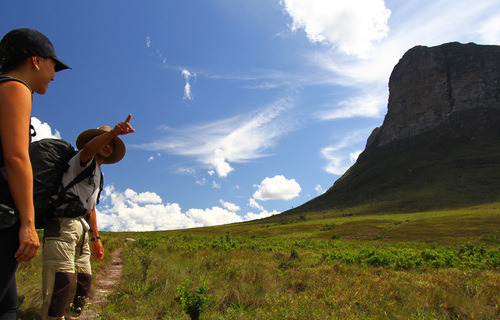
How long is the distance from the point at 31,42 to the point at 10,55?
0.18 m

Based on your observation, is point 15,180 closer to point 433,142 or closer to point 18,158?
point 18,158

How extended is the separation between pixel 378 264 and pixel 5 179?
11.4m

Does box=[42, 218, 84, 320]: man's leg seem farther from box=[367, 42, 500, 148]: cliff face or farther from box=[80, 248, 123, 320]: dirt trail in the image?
box=[367, 42, 500, 148]: cliff face

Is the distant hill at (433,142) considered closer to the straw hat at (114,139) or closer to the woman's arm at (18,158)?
the straw hat at (114,139)

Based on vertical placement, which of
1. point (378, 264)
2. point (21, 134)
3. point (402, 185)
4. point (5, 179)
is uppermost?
point (402, 185)

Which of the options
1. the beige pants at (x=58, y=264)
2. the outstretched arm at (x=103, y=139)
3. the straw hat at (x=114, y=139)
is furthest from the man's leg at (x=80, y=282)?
the straw hat at (x=114, y=139)

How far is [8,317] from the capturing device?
85.4 inches

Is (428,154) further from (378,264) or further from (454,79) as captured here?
(378,264)

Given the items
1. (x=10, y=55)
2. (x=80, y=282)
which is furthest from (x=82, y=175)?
(x=10, y=55)

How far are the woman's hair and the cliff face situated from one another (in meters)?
153

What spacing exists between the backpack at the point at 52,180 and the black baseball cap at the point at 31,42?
3.02 feet

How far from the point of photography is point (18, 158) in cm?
198

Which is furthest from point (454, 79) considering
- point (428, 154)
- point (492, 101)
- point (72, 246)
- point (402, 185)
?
point (72, 246)

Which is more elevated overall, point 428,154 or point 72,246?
point 428,154
